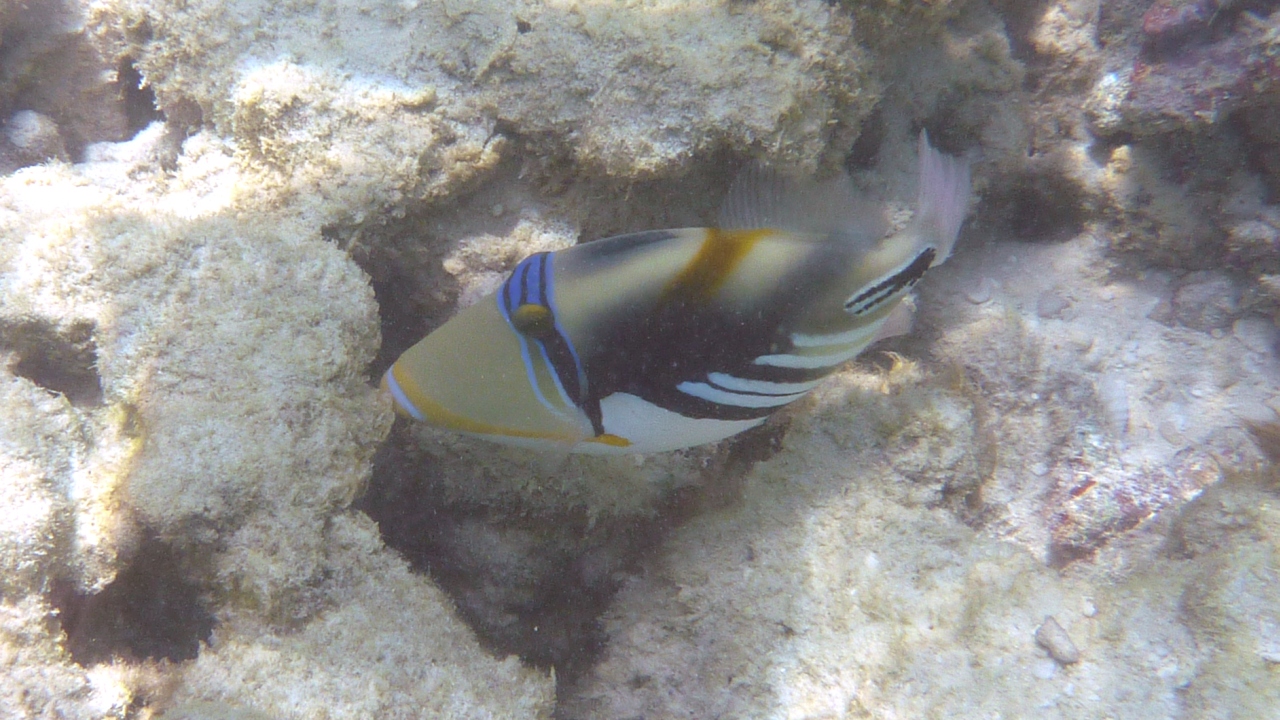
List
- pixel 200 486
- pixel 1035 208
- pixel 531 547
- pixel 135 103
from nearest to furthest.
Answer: pixel 200 486
pixel 531 547
pixel 135 103
pixel 1035 208

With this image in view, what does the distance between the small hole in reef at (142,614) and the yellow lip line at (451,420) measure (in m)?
0.74

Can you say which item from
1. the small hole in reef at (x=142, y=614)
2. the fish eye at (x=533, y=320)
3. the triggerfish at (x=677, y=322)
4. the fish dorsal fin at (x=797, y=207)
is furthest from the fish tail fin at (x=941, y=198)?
the small hole in reef at (x=142, y=614)

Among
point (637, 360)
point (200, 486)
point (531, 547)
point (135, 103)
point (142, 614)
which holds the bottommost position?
point (531, 547)

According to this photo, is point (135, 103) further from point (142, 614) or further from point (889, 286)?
point (889, 286)

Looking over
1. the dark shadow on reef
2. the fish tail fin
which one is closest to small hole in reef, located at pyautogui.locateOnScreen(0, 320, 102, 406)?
the dark shadow on reef

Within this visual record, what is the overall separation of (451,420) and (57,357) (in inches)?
47.2

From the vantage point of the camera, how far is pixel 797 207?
167cm

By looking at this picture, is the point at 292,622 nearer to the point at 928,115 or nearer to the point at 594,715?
the point at 594,715

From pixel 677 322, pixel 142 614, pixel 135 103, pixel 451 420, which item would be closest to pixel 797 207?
pixel 677 322

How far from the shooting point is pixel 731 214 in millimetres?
1697

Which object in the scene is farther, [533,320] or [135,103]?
[135,103]

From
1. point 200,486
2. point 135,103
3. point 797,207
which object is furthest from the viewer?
point 135,103

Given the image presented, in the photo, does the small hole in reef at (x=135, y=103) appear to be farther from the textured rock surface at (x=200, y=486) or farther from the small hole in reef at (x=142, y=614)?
the small hole in reef at (x=142, y=614)

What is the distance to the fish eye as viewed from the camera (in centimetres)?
142
